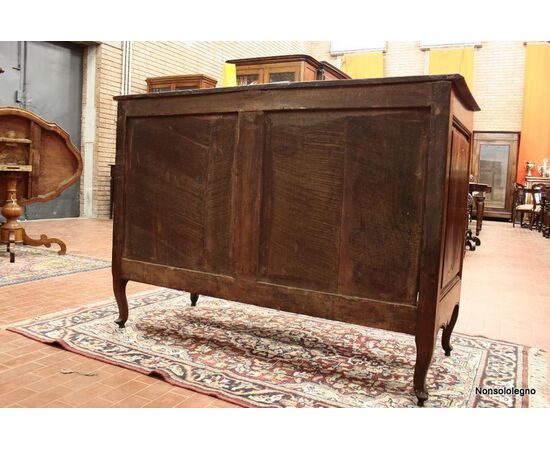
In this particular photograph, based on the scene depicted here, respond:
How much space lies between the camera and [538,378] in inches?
83.4

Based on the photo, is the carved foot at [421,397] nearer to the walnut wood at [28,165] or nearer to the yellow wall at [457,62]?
the walnut wood at [28,165]

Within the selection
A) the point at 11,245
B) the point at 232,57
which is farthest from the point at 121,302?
the point at 232,57

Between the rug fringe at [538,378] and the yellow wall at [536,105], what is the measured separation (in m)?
10.8

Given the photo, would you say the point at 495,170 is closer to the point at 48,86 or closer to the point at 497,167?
the point at 497,167

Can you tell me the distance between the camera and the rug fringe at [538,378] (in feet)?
6.19

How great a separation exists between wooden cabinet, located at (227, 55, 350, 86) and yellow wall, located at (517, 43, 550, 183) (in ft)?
20.0

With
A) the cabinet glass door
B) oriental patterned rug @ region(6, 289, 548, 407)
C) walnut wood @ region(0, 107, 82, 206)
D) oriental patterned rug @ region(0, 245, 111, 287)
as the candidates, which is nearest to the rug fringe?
oriental patterned rug @ region(6, 289, 548, 407)

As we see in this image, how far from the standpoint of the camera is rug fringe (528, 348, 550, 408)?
6.19ft

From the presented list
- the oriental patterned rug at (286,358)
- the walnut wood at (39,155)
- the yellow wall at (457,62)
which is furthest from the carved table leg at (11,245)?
the yellow wall at (457,62)

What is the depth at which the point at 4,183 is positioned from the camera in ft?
15.8

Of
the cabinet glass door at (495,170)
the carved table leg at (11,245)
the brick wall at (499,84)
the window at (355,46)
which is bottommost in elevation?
the carved table leg at (11,245)
